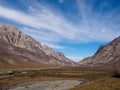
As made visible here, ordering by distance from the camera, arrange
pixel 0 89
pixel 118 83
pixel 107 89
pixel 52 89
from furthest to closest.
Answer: pixel 0 89 → pixel 52 89 → pixel 118 83 → pixel 107 89

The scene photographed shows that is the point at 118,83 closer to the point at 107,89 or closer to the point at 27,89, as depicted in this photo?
the point at 107,89

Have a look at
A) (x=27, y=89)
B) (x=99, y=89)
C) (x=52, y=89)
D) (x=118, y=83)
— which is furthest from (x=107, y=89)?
(x=27, y=89)

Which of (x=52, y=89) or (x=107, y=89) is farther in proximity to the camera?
(x=52, y=89)

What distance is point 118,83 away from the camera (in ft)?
128

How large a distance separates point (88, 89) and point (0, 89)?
3464cm

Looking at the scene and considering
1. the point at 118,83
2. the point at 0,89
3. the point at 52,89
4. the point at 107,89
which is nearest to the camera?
the point at 107,89

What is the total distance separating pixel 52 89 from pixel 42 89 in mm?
3095

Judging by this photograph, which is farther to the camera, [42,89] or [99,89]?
[42,89]

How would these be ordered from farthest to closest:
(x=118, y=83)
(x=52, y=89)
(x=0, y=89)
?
(x=0, y=89) → (x=52, y=89) → (x=118, y=83)

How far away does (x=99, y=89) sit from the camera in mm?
36688

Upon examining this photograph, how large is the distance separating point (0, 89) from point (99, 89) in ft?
124

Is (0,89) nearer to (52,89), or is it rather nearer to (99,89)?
(52,89)

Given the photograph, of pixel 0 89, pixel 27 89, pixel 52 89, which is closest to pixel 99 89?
pixel 52 89

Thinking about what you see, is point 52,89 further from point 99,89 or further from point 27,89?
point 99,89
